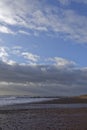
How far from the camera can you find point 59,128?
24.0 m

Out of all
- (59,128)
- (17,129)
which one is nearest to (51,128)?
(59,128)

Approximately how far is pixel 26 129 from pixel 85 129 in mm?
4742

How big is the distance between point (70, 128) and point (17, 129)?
4.28 m

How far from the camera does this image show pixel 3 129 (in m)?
23.5

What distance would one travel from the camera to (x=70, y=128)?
930 inches

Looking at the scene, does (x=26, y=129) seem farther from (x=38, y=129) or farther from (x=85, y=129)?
(x=85, y=129)

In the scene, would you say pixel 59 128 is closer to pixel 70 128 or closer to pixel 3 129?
pixel 70 128

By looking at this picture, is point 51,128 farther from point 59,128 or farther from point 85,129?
point 85,129

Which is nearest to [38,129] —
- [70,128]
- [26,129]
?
[26,129]

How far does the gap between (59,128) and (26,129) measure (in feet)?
8.88

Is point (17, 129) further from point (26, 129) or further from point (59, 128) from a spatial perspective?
point (59, 128)

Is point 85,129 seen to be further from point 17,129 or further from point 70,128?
point 17,129

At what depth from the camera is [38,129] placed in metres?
23.7

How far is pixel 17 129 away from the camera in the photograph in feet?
77.2
